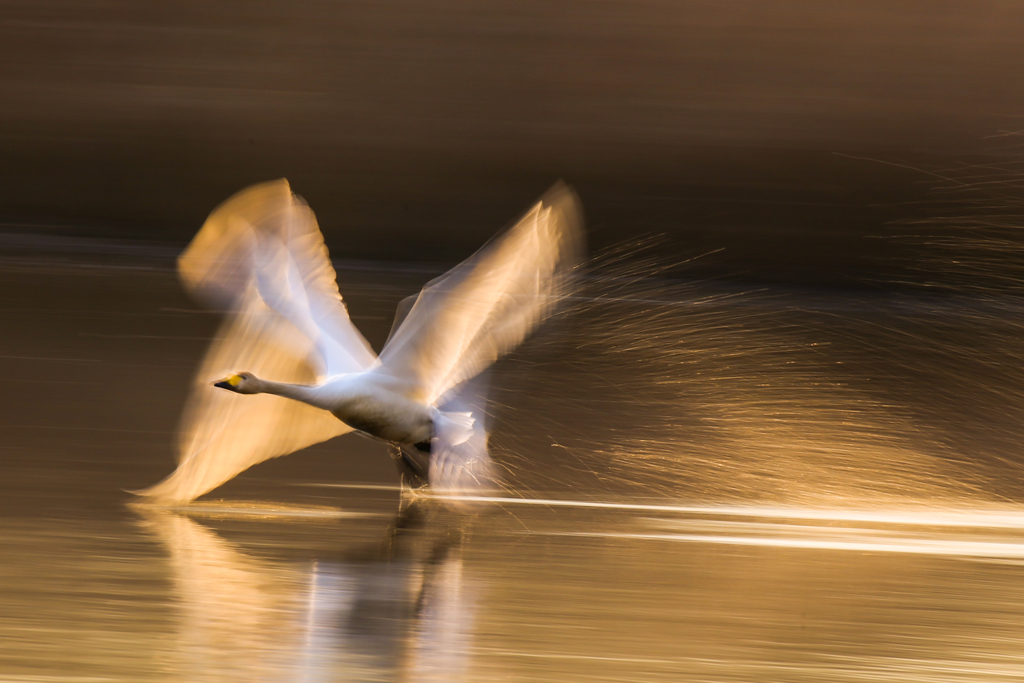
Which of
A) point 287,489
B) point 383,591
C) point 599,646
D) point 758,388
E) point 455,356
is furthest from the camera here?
point 758,388

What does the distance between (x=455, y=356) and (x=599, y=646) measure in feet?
3.68

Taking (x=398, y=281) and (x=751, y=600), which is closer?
(x=751, y=600)

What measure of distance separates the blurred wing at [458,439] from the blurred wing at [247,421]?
0.30 m

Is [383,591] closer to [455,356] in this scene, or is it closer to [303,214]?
[455,356]

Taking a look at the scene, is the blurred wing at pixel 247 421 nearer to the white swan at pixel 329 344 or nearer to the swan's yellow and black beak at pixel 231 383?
the white swan at pixel 329 344

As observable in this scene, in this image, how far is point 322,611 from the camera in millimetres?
2941

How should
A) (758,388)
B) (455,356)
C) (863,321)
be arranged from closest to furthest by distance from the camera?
(455,356), (758,388), (863,321)

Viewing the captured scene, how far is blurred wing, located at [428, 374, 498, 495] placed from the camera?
378 centimetres

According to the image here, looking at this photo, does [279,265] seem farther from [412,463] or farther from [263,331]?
[412,463]

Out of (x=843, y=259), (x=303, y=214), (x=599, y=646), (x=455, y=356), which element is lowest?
(x=599, y=646)

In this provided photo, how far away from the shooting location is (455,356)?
370cm

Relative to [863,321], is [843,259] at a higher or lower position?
higher

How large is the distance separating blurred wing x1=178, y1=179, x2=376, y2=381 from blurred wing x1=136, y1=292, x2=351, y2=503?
9 cm

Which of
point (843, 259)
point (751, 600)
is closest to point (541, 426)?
point (751, 600)
